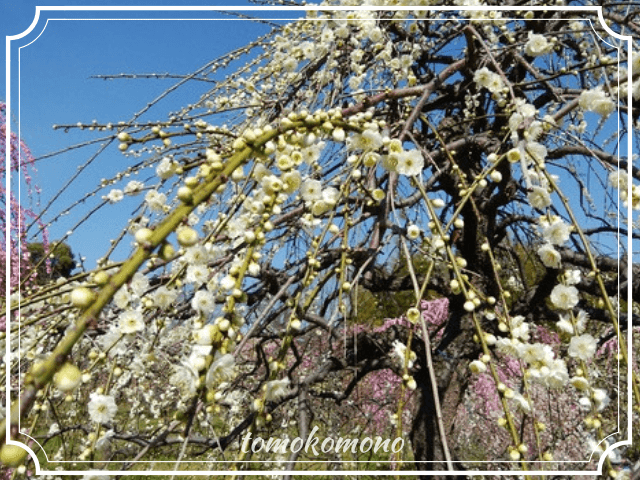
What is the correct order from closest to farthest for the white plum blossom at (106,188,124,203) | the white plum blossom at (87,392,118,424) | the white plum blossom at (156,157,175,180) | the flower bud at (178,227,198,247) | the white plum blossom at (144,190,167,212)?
the flower bud at (178,227,198,247), the white plum blossom at (87,392,118,424), the white plum blossom at (156,157,175,180), the white plum blossom at (144,190,167,212), the white plum blossom at (106,188,124,203)

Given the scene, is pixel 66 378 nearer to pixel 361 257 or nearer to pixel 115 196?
pixel 361 257

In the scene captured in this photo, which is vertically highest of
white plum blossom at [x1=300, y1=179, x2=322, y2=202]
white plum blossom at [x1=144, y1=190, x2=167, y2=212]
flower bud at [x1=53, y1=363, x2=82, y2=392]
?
white plum blossom at [x1=144, y1=190, x2=167, y2=212]

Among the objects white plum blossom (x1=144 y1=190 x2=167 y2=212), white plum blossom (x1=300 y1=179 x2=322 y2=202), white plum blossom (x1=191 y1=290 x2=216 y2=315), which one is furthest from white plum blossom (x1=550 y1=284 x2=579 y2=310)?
white plum blossom (x1=144 y1=190 x2=167 y2=212)

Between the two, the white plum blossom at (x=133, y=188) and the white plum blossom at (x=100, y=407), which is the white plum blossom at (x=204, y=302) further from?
the white plum blossom at (x=133, y=188)

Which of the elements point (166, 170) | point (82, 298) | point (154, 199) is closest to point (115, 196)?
point (154, 199)

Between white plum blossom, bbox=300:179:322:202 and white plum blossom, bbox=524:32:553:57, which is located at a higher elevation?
white plum blossom, bbox=524:32:553:57

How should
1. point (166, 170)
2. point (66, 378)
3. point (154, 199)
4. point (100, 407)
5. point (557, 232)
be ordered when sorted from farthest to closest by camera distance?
point (154, 199)
point (166, 170)
point (557, 232)
point (100, 407)
point (66, 378)

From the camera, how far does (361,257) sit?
3.34ft

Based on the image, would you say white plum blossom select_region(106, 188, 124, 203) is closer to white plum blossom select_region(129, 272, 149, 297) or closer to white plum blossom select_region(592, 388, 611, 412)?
white plum blossom select_region(129, 272, 149, 297)

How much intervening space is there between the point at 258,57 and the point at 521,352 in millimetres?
1364

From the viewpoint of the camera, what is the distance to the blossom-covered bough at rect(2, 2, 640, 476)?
0.71 m

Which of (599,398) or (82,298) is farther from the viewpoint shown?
(599,398)

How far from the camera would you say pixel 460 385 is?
1936mm

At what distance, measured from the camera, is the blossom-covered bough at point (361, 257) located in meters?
0.71
